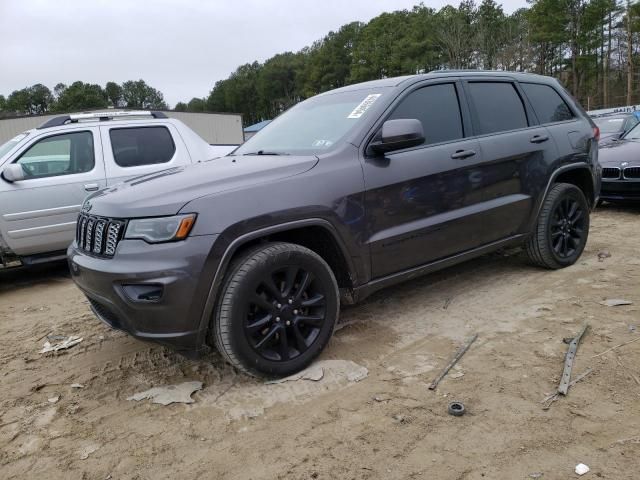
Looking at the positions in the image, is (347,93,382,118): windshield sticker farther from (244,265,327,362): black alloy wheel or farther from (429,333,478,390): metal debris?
(429,333,478,390): metal debris

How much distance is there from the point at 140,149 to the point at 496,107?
4.27 meters

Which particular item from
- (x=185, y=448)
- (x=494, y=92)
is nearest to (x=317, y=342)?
(x=185, y=448)

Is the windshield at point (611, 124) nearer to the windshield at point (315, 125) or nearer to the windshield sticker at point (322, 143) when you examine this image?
the windshield at point (315, 125)

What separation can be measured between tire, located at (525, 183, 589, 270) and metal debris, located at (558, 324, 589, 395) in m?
1.21

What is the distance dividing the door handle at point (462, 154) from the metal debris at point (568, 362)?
1.45 m

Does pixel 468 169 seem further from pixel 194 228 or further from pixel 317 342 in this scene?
pixel 194 228

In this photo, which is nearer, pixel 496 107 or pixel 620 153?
pixel 496 107

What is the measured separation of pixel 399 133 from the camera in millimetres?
3195

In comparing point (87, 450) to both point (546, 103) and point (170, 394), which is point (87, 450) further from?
point (546, 103)

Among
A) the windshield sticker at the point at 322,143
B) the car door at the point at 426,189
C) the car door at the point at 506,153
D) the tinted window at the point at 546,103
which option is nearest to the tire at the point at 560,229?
the car door at the point at 506,153

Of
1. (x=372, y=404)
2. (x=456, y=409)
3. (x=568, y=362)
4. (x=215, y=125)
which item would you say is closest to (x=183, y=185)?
(x=372, y=404)

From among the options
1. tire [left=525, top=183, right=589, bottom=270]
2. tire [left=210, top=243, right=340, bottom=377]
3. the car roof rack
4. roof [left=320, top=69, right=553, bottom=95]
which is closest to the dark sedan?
tire [left=525, top=183, right=589, bottom=270]

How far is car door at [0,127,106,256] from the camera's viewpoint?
552 centimetres

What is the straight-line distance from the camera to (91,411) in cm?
288
